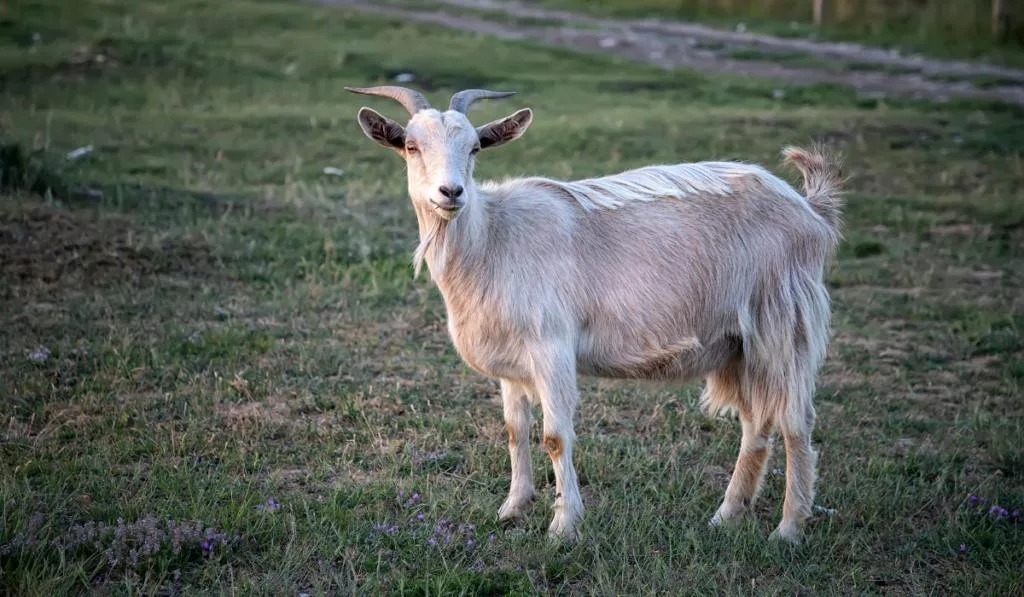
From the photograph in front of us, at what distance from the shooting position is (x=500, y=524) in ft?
17.7

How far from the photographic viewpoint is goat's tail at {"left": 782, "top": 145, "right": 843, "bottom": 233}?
5.88 metres

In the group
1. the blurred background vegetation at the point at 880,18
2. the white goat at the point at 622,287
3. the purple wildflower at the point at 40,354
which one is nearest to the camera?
the white goat at the point at 622,287

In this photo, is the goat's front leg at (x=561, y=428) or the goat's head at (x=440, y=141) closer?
the goat's head at (x=440, y=141)

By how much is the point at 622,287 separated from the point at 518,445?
910 mm

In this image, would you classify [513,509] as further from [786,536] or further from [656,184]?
[656,184]

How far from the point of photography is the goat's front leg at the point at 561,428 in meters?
5.21

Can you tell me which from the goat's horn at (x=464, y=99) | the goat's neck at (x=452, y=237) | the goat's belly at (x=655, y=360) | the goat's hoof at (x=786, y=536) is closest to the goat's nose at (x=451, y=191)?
the goat's neck at (x=452, y=237)

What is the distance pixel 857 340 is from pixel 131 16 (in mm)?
15691

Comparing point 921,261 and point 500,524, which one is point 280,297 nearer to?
point 500,524

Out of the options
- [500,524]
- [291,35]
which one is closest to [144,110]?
→ [291,35]

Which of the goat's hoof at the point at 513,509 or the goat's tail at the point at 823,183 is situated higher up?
the goat's tail at the point at 823,183

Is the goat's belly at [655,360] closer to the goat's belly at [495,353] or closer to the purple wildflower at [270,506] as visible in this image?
the goat's belly at [495,353]

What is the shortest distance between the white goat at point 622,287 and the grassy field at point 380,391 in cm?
44

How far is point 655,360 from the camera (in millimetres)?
5473
